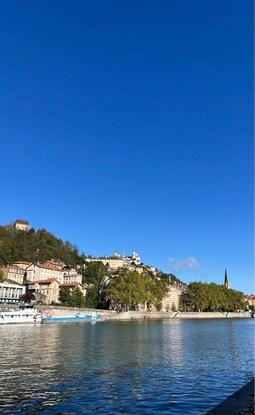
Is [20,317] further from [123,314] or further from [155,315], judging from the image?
[155,315]

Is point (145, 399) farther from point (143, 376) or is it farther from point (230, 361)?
point (230, 361)

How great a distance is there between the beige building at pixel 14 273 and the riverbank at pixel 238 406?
142031mm

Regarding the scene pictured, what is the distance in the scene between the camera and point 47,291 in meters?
145

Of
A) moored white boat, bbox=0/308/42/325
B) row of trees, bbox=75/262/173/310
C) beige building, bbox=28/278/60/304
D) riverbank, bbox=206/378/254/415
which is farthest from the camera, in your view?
row of trees, bbox=75/262/173/310

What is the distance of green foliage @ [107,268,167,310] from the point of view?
145 metres

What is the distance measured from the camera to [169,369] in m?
30.7

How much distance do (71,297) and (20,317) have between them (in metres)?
45.5

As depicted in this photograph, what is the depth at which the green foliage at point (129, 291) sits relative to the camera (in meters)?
145

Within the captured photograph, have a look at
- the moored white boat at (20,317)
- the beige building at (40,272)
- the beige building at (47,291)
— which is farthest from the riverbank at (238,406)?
the beige building at (40,272)

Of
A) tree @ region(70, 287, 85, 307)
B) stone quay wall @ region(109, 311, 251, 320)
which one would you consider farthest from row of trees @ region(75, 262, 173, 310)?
tree @ region(70, 287, 85, 307)

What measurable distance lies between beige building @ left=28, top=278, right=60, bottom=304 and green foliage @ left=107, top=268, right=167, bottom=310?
16.5 m

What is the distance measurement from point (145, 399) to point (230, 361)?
16631 millimetres

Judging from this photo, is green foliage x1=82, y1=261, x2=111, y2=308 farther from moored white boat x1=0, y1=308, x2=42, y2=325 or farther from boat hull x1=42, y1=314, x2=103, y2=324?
moored white boat x1=0, y1=308, x2=42, y2=325

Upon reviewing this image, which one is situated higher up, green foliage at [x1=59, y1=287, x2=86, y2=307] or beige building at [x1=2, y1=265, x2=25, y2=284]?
beige building at [x1=2, y1=265, x2=25, y2=284]
